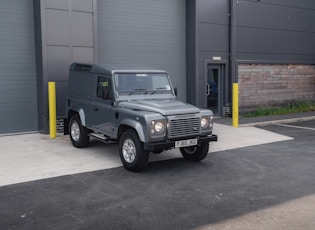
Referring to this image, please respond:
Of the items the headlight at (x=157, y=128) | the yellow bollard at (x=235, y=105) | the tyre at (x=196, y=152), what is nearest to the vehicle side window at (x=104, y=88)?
the headlight at (x=157, y=128)

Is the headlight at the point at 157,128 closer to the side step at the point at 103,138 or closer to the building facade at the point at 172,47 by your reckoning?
the side step at the point at 103,138

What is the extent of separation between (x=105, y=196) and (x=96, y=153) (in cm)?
322

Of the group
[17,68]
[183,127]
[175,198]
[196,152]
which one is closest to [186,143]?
[183,127]

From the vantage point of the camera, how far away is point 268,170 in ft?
26.7

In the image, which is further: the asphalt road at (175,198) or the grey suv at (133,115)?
the grey suv at (133,115)

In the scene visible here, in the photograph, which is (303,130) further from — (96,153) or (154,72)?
(96,153)

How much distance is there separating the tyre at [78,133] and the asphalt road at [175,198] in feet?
6.82

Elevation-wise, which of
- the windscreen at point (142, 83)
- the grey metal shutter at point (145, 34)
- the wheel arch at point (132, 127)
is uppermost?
the grey metal shutter at point (145, 34)

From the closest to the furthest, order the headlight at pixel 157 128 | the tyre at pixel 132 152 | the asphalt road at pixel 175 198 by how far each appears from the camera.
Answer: the asphalt road at pixel 175 198 < the headlight at pixel 157 128 < the tyre at pixel 132 152

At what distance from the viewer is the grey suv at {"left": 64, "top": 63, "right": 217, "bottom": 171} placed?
7727 millimetres

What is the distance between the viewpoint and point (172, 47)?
15.4m

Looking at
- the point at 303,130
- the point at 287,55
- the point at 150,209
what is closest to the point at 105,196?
the point at 150,209

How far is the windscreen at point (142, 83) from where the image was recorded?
893 centimetres

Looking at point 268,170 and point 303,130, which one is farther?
point 303,130
